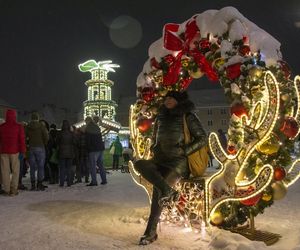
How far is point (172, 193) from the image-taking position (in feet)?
16.9

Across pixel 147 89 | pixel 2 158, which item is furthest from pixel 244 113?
pixel 2 158

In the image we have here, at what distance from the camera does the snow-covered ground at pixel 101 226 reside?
4820 millimetres

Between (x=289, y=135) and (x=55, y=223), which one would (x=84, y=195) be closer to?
(x=55, y=223)

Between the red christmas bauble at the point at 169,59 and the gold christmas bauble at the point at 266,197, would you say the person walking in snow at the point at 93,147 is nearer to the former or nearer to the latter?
the red christmas bauble at the point at 169,59

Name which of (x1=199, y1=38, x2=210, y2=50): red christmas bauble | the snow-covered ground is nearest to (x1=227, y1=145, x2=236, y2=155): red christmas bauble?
the snow-covered ground

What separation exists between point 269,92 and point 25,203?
A: 17.8 ft

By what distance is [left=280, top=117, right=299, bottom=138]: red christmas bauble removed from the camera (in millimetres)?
5090

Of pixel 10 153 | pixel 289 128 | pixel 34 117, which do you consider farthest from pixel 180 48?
pixel 34 117

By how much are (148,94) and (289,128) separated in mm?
2879

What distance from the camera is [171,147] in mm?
5512

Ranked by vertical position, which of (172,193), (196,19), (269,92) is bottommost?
(172,193)

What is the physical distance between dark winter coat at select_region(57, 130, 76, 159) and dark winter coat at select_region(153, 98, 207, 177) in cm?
587

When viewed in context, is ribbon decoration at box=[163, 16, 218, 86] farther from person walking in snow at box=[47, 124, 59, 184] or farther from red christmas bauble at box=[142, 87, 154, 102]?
person walking in snow at box=[47, 124, 59, 184]

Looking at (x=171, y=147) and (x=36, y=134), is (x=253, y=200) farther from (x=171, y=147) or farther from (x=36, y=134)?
(x=36, y=134)
